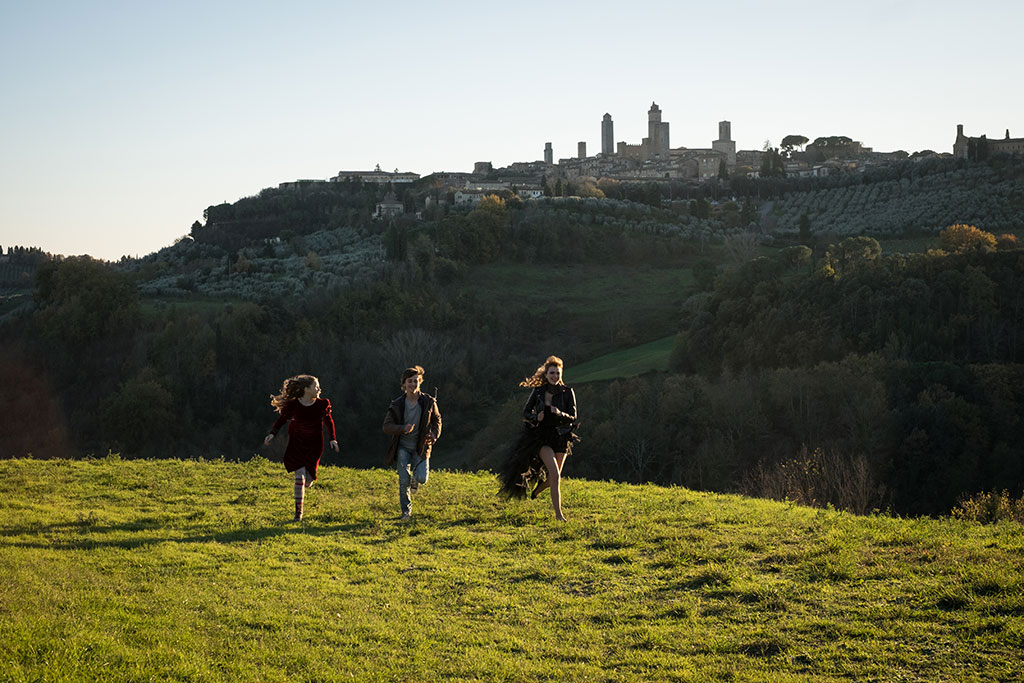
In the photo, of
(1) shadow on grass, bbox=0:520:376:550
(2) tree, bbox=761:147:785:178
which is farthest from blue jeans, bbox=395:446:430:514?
(2) tree, bbox=761:147:785:178

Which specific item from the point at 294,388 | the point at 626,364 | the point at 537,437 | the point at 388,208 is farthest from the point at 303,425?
the point at 388,208

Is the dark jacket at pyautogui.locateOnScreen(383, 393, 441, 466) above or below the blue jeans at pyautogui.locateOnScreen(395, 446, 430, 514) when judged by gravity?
above

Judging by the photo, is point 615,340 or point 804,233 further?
point 804,233

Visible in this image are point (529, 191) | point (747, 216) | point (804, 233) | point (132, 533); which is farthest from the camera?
point (529, 191)

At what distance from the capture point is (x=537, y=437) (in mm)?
12242

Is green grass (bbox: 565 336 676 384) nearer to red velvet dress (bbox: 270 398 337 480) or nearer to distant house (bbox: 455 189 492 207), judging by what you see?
red velvet dress (bbox: 270 398 337 480)

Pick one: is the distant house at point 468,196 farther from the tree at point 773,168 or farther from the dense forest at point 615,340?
the tree at point 773,168

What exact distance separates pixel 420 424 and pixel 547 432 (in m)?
1.69

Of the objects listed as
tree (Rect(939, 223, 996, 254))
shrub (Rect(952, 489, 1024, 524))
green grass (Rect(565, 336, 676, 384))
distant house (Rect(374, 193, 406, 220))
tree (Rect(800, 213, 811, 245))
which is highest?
distant house (Rect(374, 193, 406, 220))

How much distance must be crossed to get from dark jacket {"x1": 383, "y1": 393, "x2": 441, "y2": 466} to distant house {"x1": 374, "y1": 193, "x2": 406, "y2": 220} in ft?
443

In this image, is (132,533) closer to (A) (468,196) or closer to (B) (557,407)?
(B) (557,407)

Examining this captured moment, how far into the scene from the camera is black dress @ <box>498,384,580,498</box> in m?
12.1

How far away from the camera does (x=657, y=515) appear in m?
12.1

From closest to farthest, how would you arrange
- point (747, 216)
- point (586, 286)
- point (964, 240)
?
point (964, 240), point (586, 286), point (747, 216)
